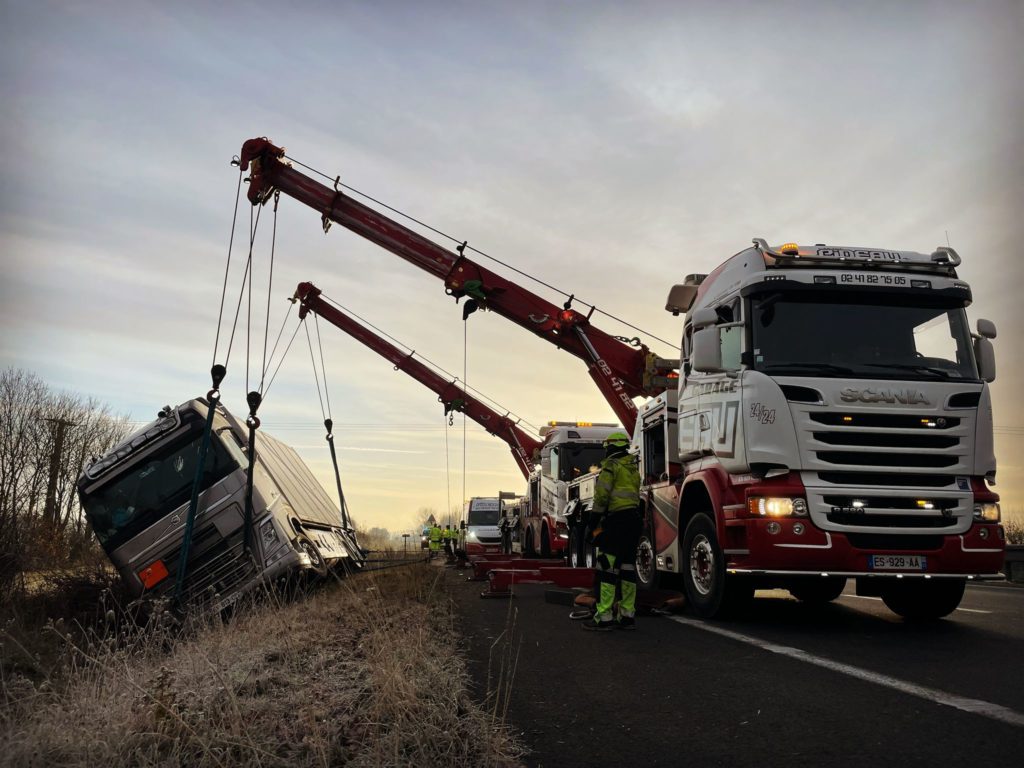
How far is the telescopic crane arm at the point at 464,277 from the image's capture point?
16344 mm

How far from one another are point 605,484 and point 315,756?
5.43 meters

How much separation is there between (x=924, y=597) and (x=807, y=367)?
9.27 ft

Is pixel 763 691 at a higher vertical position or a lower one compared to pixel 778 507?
lower

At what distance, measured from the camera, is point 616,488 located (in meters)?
8.43

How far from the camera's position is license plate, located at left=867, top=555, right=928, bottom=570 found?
7.32 metres

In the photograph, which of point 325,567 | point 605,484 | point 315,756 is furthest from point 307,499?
point 315,756

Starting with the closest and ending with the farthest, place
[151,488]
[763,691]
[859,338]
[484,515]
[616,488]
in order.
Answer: [763,691], [859,338], [616,488], [151,488], [484,515]

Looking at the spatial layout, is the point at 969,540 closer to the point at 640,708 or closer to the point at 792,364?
the point at 792,364

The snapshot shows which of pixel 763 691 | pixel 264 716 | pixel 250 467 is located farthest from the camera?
pixel 250 467

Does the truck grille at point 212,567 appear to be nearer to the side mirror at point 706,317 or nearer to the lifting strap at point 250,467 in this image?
the lifting strap at point 250,467

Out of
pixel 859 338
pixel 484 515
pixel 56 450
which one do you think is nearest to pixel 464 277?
pixel 859 338

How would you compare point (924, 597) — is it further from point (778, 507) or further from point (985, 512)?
point (778, 507)

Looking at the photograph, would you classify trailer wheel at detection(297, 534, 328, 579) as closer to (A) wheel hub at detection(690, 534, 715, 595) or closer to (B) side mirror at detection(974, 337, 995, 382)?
(A) wheel hub at detection(690, 534, 715, 595)

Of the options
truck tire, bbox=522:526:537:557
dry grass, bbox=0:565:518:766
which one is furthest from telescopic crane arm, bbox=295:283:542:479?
dry grass, bbox=0:565:518:766
